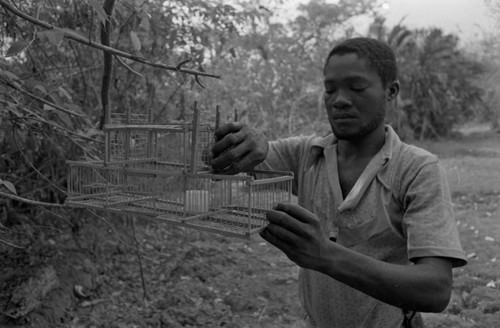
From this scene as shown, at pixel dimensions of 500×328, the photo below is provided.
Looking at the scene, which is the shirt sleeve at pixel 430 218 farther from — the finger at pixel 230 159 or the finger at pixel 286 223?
the finger at pixel 230 159

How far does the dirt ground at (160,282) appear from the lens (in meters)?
4.12

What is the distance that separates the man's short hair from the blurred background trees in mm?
655

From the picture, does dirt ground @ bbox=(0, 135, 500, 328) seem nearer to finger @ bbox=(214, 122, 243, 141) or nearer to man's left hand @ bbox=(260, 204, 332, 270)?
finger @ bbox=(214, 122, 243, 141)

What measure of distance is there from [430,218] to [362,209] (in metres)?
0.27

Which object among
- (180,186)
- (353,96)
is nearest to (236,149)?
(180,186)

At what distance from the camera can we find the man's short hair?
6.17 feet

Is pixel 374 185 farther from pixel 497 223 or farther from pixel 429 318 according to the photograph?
pixel 497 223

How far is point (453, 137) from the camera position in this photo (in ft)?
84.5

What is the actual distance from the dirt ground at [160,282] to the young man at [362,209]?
5.89 ft

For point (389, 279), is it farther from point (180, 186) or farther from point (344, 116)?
point (180, 186)

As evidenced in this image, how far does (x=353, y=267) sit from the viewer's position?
1.46m

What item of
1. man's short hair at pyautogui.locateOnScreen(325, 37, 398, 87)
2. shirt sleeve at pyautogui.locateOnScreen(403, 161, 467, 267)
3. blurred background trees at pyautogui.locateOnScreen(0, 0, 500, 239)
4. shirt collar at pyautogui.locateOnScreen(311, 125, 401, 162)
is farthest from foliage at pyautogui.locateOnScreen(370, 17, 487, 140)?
shirt sleeve at pyautogui.locateOnScreen(403, 161, 467, 267)

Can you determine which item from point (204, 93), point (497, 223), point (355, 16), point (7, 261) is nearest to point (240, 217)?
point (7, 261)

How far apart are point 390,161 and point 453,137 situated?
26018 millimetres
